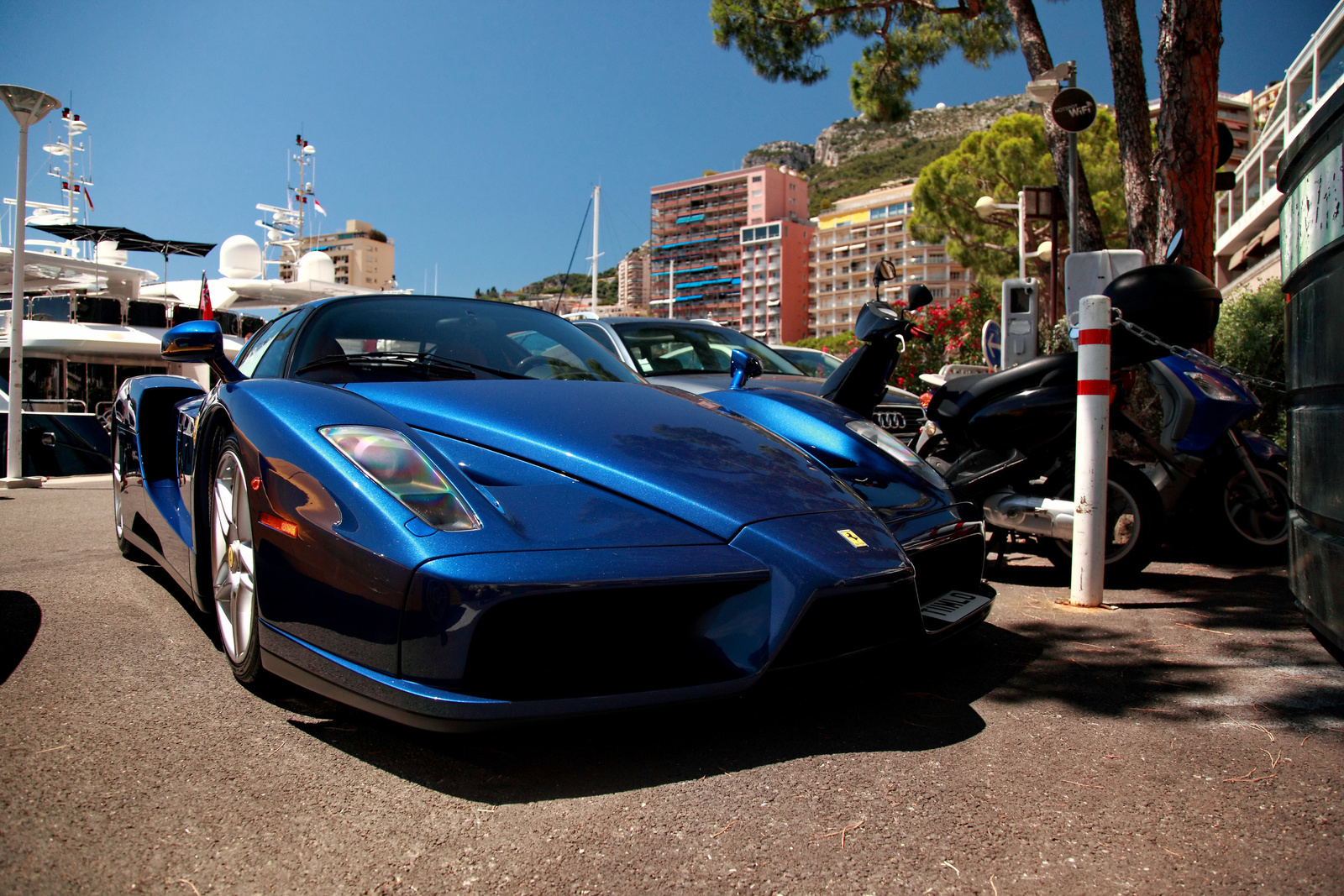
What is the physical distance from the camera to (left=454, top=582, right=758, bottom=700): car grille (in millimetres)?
1651

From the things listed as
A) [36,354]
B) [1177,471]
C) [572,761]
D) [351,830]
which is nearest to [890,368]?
[1177,471]

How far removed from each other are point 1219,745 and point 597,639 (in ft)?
4.76

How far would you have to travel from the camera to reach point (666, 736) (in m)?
1.97

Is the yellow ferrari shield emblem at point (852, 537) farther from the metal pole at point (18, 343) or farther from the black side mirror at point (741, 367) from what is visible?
the metal pole at point (18, 343)

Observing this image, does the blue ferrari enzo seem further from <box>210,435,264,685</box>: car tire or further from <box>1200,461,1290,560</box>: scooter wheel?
<box>1200,461,1290,560</box>: scooter wheel

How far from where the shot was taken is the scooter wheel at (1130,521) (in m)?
3.73

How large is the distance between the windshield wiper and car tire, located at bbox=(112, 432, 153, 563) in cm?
172

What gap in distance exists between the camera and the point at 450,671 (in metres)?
1.62

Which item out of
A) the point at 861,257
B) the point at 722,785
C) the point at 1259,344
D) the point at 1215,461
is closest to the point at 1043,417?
the point at 1215,461

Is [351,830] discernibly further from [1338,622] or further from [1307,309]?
[1307,309]

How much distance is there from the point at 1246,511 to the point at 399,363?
4.15 meters

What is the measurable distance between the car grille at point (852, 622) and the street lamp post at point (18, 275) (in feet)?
36.2

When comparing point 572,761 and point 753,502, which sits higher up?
point 753,502

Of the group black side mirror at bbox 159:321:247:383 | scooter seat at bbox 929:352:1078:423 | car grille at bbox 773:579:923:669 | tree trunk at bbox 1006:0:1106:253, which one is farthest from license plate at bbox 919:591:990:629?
tree trunk at bbox 1006:0:1106:253
